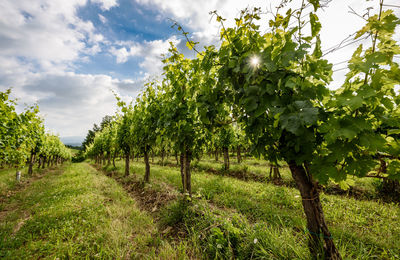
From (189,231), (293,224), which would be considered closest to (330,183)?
(293,224)

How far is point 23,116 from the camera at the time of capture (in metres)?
7.99

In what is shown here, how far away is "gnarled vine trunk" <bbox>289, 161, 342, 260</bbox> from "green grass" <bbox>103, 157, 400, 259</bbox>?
0.30 meters

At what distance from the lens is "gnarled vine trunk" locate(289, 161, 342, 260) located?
229cm

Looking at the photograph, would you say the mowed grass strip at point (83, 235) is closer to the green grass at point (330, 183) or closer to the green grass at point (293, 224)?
the green grass at point (293, 224)

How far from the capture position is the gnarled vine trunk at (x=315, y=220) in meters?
2.29

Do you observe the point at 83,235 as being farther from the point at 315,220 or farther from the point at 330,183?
the point at 330,183

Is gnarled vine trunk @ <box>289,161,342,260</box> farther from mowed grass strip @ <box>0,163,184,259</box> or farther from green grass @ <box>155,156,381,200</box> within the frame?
mowed grass strip @ <box>0,163,184,259</box>

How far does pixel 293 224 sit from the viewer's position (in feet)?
14.5

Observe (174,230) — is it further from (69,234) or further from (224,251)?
(69,234)

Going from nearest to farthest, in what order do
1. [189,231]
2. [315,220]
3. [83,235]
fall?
A: [315,220], [189,231], [83,235]

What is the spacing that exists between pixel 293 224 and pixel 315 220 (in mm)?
2598

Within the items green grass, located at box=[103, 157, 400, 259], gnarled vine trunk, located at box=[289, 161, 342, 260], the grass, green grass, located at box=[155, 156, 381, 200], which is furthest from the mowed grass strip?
green grass, located at box=[155, 156, 381, 200]

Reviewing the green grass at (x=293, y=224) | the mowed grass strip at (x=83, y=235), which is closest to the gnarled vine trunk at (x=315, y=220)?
the green grass at (x=293, y=224)

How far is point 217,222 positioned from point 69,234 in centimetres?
348
